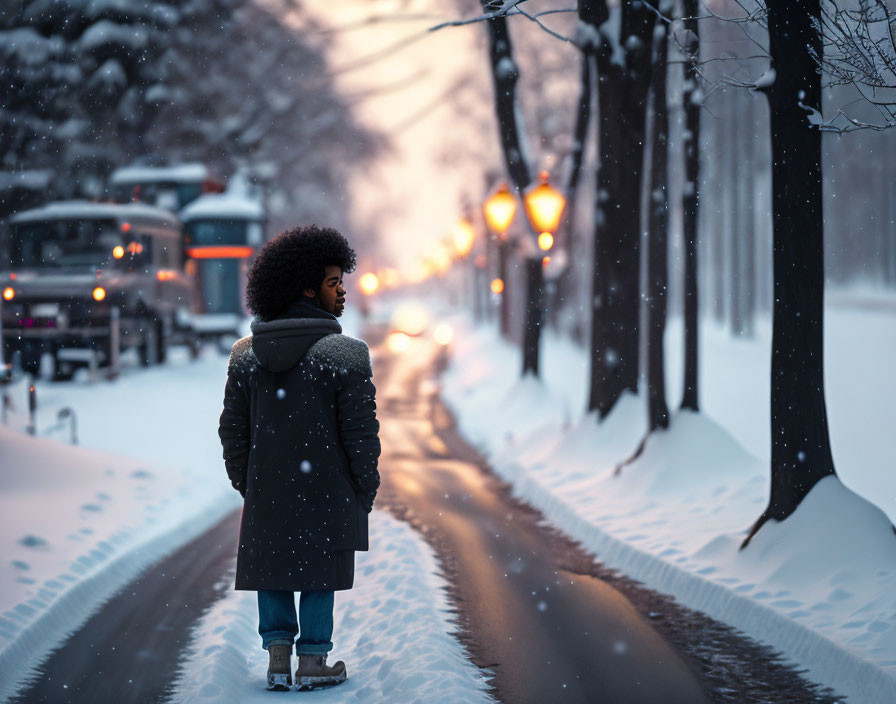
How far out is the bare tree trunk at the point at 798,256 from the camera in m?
7.84

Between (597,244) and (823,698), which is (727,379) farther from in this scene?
(823,698)

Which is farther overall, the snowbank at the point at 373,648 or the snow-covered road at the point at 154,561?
the snow-covered road at the point at 154,561

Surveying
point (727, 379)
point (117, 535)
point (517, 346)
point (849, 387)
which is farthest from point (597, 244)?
point (517, 346)

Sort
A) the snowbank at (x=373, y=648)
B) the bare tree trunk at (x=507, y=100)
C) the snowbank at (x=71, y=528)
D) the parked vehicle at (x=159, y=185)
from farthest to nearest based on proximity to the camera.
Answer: the parked vehicle at (x=159, y=185)
the bare tree trunk at (x=507, y=100)
the snowbank at (x=71, y=528)
the snowbank at (x=373, y=648)

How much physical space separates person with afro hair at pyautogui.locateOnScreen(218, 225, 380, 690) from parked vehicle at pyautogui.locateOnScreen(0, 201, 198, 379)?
17.7 meters

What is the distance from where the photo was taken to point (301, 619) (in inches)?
201

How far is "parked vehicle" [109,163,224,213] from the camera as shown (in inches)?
1200

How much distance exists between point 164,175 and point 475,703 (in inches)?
1080

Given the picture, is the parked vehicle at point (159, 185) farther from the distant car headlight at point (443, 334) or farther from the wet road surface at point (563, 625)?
the wet road surface at point (563, 625)

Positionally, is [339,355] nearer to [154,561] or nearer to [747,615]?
[747,615]

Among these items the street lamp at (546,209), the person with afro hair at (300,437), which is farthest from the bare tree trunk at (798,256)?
the street lamp at (546,209)

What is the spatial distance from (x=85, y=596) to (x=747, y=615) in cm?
442

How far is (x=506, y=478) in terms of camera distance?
46.1 ft

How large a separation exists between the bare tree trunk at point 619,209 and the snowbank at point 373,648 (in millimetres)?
6521
